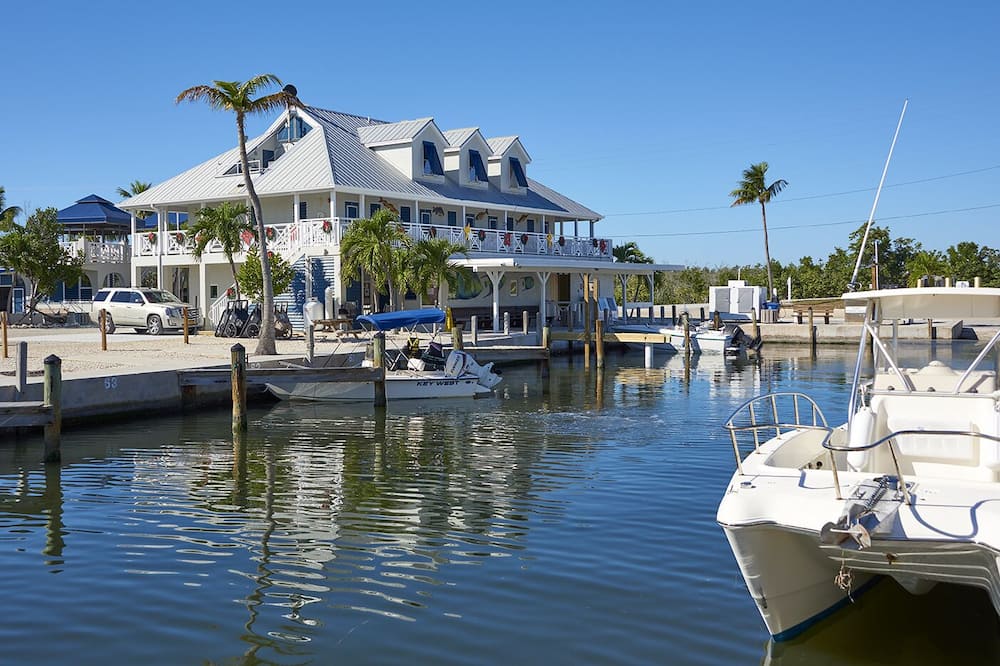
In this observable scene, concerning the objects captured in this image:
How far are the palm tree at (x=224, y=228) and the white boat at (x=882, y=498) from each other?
95.1 ft

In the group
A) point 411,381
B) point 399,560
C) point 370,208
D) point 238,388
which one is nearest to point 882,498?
point 399,560

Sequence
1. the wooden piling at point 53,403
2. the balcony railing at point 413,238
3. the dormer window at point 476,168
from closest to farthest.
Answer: the wooden piling at point 53,403 < the balcony railing at point 413,238 < the dormer window at point 476,168

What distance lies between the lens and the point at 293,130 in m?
44.1

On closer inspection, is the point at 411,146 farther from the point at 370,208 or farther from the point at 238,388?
the point at 238,388

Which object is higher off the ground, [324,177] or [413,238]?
[324,177]

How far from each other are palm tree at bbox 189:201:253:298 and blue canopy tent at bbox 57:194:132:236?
14050 millimetres

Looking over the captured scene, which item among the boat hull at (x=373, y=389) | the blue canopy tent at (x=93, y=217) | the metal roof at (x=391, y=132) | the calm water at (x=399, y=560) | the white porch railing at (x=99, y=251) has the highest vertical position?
the metal roof at (x=391, y=132)

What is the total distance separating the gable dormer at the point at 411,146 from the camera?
42969 millimetres

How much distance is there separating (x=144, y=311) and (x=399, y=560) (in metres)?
28.7

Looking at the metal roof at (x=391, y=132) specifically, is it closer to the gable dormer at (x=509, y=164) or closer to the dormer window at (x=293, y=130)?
the dormer window at (x=293, y=130)

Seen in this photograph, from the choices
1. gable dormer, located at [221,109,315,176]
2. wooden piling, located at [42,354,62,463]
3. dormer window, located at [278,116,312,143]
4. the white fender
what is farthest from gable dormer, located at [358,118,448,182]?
the white fender

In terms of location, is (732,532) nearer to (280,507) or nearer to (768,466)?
(768,466)

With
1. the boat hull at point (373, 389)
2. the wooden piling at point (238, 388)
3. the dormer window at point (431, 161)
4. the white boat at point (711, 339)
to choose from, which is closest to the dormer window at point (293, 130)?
the dormer window at point (431, 161)

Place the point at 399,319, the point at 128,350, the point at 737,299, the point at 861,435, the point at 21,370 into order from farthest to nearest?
the point at 737,299 < the point at 128,350 < the point at 399,319 < the point at 21,370 < the point at 861,435
